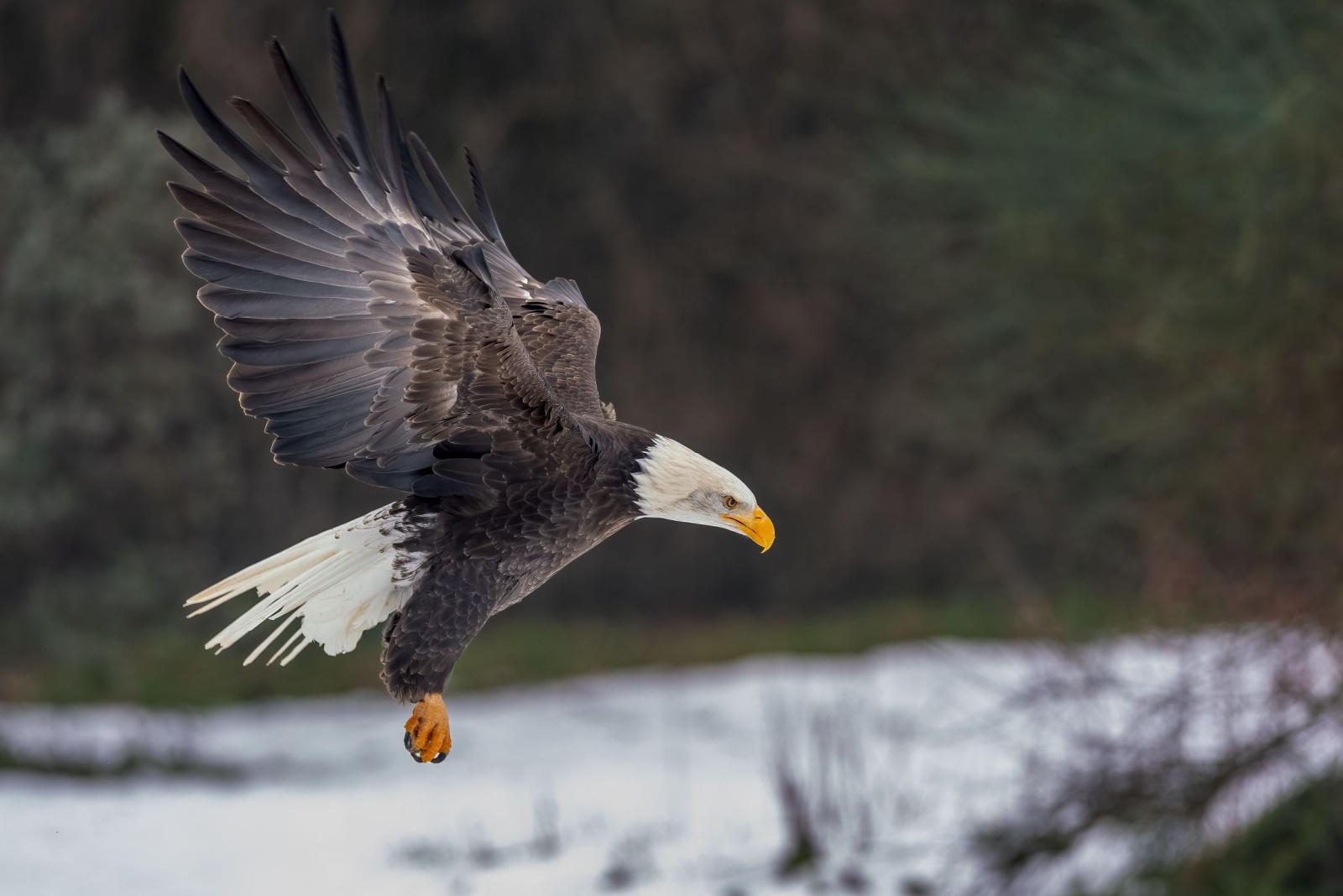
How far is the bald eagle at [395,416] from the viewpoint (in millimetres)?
2646

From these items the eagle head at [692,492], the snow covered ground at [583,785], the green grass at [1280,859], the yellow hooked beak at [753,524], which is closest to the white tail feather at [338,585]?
the eagle head at [692,492]

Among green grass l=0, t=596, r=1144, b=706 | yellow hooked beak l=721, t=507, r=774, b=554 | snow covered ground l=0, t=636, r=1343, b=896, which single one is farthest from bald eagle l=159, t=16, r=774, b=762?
green grass l=0, t=596, r=1144, b=706

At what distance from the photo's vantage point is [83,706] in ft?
25.8

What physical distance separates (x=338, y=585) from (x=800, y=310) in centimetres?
Result: 822

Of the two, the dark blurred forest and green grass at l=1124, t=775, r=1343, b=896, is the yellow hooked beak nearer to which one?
the dark blurred forest

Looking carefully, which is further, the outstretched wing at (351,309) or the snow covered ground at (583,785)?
the snow covered ground at (583,785)

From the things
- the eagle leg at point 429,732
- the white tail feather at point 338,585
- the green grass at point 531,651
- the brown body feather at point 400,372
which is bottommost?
the eagle leg at point 429,732

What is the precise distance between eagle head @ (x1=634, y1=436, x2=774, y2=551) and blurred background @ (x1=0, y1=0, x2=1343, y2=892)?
9.32ft

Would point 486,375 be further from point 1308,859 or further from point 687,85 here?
point 687,85

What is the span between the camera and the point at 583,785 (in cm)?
748

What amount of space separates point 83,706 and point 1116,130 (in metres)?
5.62

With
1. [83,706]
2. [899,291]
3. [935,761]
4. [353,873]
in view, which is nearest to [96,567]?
[83,706]

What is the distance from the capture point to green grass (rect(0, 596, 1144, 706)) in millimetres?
7820

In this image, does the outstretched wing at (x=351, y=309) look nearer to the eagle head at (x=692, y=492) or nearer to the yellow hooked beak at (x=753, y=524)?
the eagle head at (x=692, y=492)
